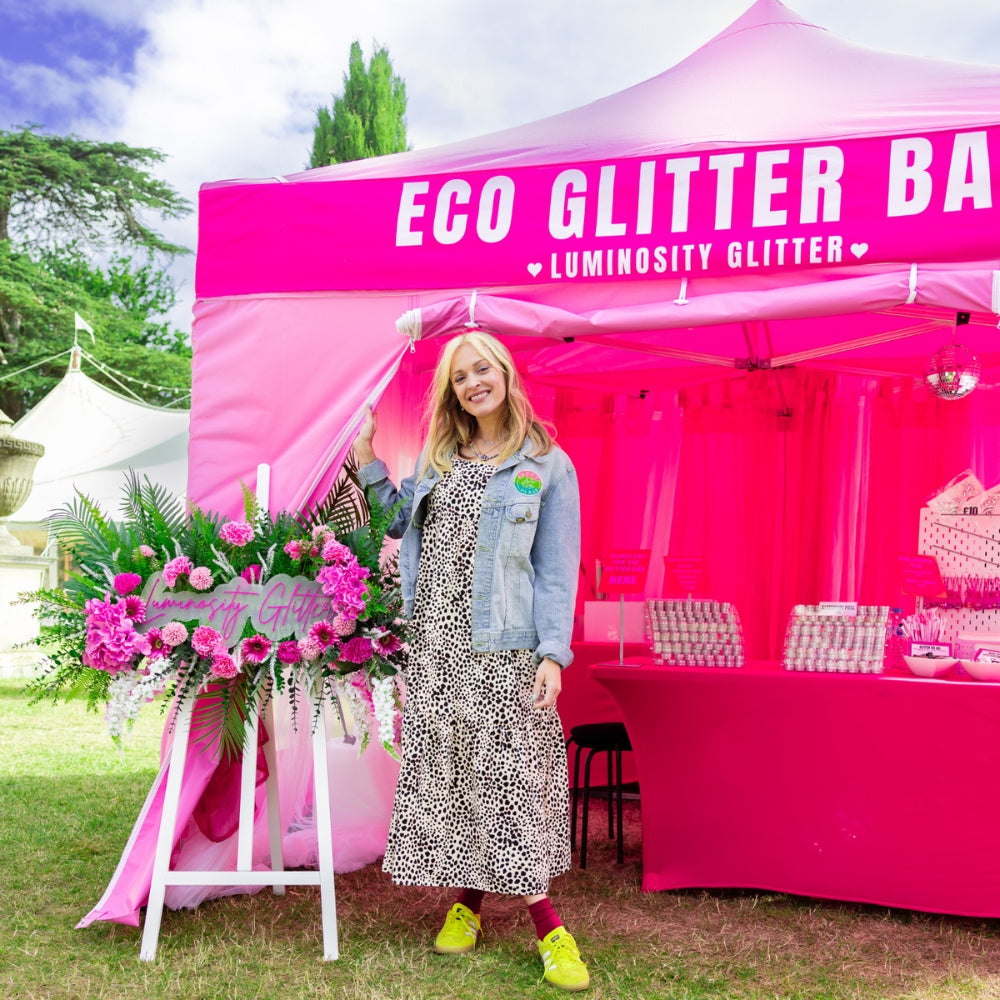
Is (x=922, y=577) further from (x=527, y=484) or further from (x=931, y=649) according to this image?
(x=527, y=484)

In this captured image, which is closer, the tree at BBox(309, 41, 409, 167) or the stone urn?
the stone urn

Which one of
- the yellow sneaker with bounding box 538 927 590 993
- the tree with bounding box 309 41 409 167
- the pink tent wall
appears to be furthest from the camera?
the tree with bounding box 309 41 409 167

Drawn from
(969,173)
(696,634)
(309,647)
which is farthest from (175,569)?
(969,173)

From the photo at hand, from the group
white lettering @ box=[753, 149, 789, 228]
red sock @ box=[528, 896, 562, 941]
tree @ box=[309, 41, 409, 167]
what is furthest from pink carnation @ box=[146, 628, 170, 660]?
tree @ box=[309, 41, 409, 167]

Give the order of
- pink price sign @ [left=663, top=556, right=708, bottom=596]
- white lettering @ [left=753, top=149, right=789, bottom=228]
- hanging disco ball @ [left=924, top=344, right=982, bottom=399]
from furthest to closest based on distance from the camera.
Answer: pink price sign @ [left=663, top=556, right=708, bottom=596]
hanging disco ball @ [left=924, top=344, right=982, bottom=399]
white lettering @ [left=753, top=149, right=789, bottom=228]

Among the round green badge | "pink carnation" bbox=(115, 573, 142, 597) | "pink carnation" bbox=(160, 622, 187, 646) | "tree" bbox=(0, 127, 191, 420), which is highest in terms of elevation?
"tree" bbox=(0, 127, 191, 420)

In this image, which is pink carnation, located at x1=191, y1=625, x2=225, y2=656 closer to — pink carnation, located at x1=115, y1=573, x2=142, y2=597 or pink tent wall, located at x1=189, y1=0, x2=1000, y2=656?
pink carnation, located at x1=115, y1=573, x2=142, y2=597

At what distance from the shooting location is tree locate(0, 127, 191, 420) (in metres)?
18.4

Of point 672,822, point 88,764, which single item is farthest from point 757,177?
point 88,764

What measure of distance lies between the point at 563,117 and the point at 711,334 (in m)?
1.29

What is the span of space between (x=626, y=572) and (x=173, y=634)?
1597 mm

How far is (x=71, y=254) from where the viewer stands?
20219 millimetres

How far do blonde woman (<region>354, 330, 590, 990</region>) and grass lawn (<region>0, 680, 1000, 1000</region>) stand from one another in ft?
0.66

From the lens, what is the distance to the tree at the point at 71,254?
18.4 metres
